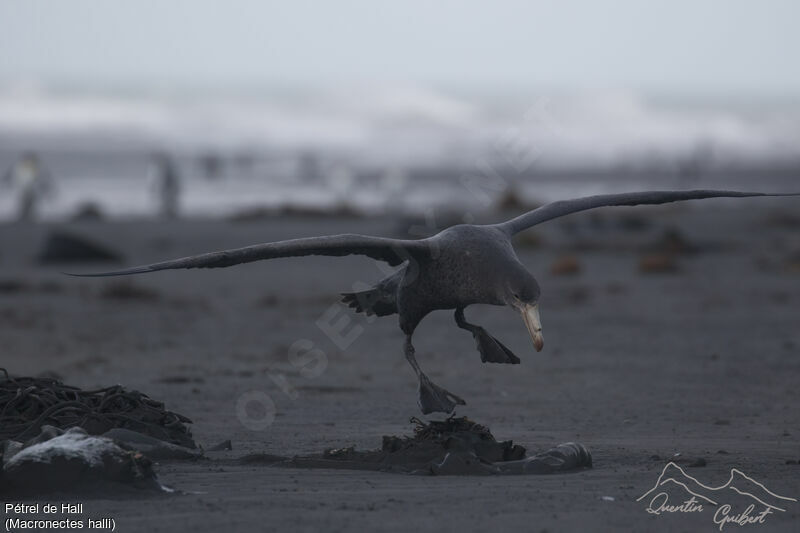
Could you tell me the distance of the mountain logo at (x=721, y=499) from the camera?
609cm

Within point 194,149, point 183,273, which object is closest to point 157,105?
point 194,149

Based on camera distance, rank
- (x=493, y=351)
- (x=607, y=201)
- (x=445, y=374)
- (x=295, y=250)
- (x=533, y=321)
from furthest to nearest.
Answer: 1. (x=445, y=374)
2. (x=607, y=201)
3. (x=493, y=351)
4. (x=295, y=250)
5. (x=533, y=321)

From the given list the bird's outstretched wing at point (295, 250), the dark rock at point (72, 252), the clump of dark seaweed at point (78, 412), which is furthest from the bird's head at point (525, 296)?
the dark rock at point (72, 252)

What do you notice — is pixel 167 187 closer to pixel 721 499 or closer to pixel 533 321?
pixel 533 321

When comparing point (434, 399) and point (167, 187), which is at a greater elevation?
point (167, 187)

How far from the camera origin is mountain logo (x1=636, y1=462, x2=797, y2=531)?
6090 millimetres

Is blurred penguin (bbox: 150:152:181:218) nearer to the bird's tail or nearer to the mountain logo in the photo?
the bird's tail

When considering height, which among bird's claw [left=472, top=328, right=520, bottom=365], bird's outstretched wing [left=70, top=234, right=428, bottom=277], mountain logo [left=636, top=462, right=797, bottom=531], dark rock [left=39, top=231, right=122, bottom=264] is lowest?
mountain logo [left=636, top=462, right=797, bottom=531]

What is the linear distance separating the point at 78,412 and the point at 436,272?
7.80ft

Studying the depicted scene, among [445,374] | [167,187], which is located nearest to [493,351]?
[445,374]

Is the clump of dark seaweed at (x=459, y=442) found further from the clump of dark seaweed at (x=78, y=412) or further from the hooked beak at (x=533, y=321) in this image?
the clump of dark seaweed at (x=78, y=412)

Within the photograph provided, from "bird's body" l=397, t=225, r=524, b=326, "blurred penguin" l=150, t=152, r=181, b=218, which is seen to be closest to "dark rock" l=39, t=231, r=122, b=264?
"blurred penguin" l=150, t=152, r=181, b=218

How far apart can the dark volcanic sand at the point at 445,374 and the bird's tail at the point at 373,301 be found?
0.90 metres

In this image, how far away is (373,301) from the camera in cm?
801
